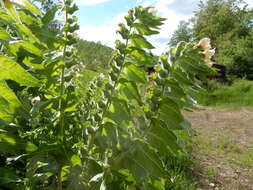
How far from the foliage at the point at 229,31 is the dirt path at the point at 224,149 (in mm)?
6963

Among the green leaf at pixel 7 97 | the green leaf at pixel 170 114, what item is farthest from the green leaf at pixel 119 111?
the green leaf at pixel 7 97

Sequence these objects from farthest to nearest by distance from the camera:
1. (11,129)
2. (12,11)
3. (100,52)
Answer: (100,52) → (11,129) → (12,11)

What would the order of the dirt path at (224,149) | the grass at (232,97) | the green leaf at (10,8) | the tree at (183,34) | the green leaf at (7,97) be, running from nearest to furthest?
1. the green leaf at (10,8)
2. the green leaf at (7,97)
3. the dirt path at (224,149)
4. the grass at (232,97)
5. the tree at (183,34)

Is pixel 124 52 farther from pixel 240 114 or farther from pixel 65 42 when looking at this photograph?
pixel 240 114

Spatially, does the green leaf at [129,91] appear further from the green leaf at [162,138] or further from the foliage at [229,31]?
the foliage at [229,31]

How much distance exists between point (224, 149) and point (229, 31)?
14520mm

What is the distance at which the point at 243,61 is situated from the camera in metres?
13.4

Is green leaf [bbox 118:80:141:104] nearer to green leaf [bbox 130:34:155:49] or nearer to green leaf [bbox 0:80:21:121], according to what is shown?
green leaf [bbox 130:34:155:49]

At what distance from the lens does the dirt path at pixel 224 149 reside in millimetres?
2791

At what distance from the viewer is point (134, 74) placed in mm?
906

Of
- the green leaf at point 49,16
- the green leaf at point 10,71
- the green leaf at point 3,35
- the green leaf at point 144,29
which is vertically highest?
the green leaf at point 49,16

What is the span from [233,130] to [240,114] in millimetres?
1745

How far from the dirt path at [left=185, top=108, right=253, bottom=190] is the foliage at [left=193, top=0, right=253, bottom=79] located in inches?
274

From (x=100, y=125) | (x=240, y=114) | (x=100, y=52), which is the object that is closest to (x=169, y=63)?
(x=100, y=125)
